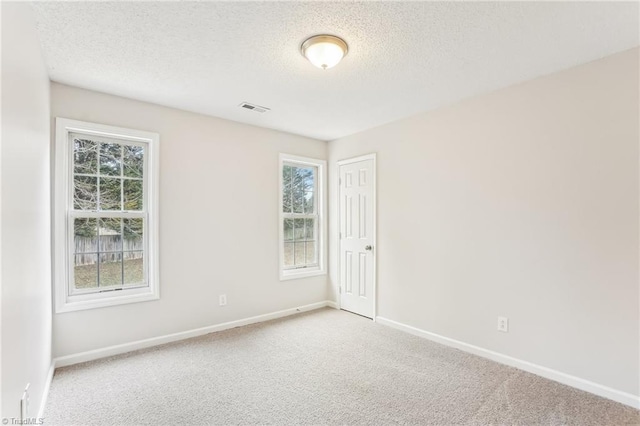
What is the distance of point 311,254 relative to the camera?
4633 millimetres

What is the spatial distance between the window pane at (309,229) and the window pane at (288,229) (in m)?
0.24

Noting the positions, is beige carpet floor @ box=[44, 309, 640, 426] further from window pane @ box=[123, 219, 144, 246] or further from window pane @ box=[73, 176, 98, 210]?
window pane @ box=[73, 176, 98, 210]

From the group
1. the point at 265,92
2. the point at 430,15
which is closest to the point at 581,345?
the point at 430,15

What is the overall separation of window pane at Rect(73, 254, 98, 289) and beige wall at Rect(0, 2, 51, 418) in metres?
0.49

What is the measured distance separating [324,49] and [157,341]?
3.05 metres

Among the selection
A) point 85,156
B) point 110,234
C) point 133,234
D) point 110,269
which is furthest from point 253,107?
point 110,269

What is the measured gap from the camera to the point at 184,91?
293 cm

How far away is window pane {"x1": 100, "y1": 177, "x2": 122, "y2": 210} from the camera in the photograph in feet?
9.94

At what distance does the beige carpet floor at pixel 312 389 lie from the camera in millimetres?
2066

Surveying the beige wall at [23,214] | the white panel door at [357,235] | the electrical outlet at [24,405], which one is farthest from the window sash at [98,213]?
the white panel door at [357,235]

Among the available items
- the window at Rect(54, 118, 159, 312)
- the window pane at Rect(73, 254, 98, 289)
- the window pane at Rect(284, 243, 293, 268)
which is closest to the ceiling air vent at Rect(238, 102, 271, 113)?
the window at Rect(54, 118, 159, 312)

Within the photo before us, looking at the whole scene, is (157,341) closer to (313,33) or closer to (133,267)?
(133,267)

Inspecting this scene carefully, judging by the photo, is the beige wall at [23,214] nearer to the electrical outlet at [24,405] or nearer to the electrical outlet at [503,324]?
the electrical outlet at [24,405]

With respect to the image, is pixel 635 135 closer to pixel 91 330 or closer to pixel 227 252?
pixel 227 252
